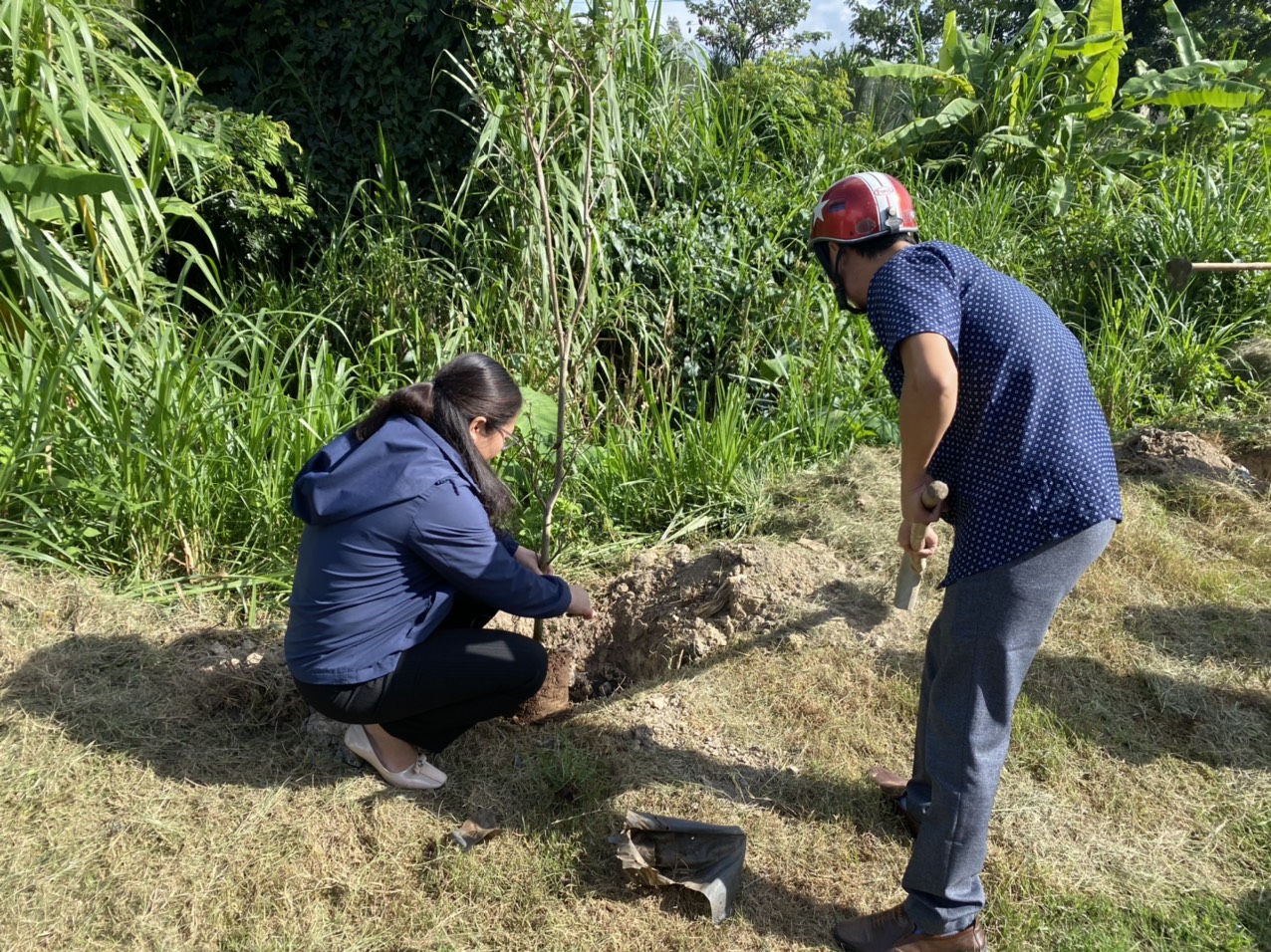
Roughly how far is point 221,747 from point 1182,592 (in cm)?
368

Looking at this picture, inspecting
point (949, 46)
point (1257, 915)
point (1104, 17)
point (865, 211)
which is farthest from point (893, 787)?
point (1104, 17)

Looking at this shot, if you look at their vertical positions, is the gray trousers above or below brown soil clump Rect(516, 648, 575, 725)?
above

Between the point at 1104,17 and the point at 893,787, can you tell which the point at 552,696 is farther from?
the point at 1104,17

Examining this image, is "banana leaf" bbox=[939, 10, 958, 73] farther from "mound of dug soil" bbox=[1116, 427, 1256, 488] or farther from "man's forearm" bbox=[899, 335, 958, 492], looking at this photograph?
"man's forearm" bbox=[899, 335, 958, 492]

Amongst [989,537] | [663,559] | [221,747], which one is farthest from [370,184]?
[989,537]

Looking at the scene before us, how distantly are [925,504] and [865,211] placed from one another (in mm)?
683

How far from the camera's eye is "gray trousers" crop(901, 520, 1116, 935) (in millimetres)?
1990

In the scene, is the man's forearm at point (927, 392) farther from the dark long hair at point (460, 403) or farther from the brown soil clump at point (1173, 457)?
the brown soil clump at point (1173, 457)

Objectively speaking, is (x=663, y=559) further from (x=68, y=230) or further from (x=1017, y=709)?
(x=68, y=230)

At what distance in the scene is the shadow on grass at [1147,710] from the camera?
2990 mm

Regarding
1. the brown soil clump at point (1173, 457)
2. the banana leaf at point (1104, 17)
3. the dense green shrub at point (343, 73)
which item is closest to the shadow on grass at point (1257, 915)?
the brown soil clump at point (1173, 457)

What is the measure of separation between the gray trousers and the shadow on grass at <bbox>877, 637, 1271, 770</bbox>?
113cm

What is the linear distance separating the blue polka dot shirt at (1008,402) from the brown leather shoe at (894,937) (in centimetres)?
90

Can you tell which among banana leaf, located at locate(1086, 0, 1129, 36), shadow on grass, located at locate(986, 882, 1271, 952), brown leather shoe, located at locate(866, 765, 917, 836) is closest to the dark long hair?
brown leather shoe, located at locate(866, 765, 917, 836)
